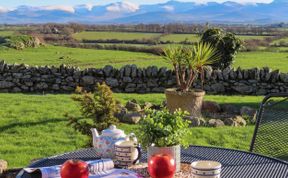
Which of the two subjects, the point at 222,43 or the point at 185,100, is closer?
the point at 185,100

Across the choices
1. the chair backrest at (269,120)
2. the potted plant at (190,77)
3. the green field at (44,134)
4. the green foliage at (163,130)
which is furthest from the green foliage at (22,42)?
the green foliage at (163,130)

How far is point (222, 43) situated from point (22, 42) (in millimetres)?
18925

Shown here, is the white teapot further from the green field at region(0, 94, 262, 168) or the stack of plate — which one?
the green field at region(0, 94, 262, 168)

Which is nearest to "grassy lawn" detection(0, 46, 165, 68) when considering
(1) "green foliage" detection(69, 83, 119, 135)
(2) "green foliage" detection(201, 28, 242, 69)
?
(2) "green foliage" detection(201, 28, 242, 69)

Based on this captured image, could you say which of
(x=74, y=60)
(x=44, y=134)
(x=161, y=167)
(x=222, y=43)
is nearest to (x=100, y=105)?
(x=44, y=134)

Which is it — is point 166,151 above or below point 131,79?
above

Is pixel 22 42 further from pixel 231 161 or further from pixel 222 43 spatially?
pixel 231 161

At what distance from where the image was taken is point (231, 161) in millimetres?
4457

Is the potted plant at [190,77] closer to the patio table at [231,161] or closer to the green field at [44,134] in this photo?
the green field at [44,134]

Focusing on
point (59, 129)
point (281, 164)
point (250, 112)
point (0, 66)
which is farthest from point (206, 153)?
point (0, 66)

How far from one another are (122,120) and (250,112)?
9.52 feet

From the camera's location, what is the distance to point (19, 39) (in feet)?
111

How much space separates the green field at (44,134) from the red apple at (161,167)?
14.0ft

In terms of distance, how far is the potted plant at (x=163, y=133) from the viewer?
393cm
